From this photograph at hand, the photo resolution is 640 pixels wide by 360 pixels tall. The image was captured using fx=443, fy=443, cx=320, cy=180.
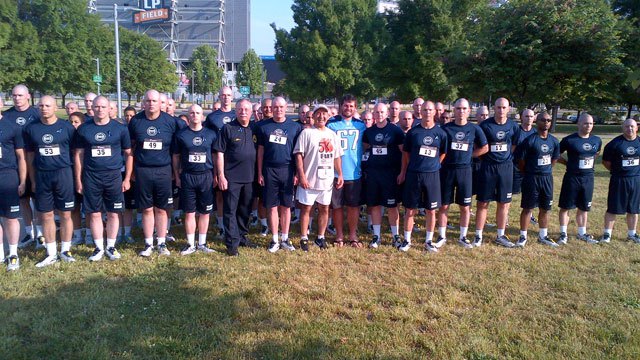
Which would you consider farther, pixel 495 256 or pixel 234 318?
pixel 495 256

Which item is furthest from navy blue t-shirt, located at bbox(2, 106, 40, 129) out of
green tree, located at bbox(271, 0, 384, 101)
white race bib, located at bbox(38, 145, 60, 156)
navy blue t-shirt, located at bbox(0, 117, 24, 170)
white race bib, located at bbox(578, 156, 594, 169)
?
green tree, located at bbox(271, 0, 384, 101)

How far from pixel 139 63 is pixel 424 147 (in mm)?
44794

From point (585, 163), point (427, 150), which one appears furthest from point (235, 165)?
point (585, 163)

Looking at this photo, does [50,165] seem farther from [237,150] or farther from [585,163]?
[585,163]

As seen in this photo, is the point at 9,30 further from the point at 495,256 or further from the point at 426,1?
the point at 495,256

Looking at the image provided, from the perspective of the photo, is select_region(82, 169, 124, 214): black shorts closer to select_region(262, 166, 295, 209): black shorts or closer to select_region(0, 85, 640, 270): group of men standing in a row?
select_region(0, 85, 640, 270): group of men standing in a row

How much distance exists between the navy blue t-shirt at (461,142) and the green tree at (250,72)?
60775 millimetres

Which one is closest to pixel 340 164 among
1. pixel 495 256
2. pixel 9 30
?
pixel 495 256

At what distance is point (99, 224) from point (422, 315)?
4415 millimetres

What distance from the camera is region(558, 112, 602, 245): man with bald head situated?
696 centimetres

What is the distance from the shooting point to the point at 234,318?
4461mm

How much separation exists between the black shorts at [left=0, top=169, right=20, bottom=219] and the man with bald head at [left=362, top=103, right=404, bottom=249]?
4.73 m

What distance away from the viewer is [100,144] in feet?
18.9

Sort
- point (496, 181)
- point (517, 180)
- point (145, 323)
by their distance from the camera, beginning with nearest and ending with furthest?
point (145, 323)
point (496, 181)
point (517, 180)
